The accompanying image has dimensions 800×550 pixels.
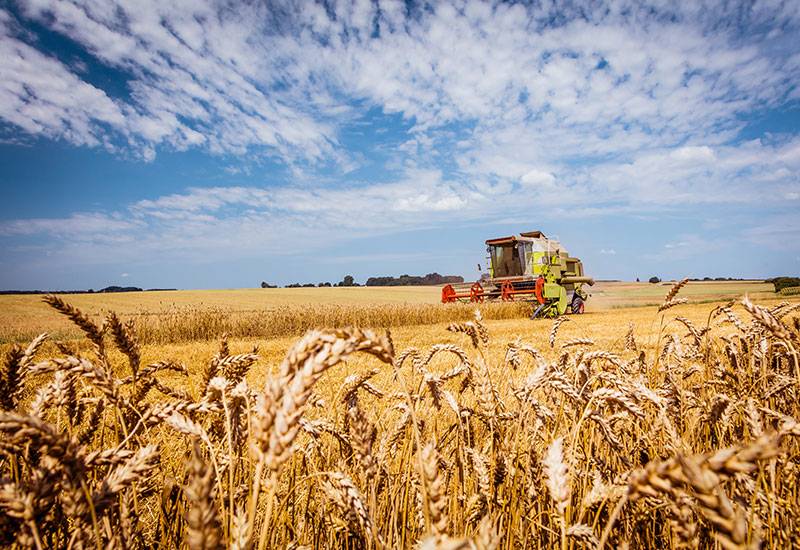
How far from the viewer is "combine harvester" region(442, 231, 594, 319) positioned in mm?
20547

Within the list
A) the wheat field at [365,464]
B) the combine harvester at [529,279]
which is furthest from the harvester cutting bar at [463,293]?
the wheat field at [365,464]

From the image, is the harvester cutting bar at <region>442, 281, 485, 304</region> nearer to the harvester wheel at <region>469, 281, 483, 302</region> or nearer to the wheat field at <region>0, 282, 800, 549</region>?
the harvester wheel at <region>469, 281, 483, 302</region>

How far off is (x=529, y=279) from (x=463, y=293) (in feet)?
11.9

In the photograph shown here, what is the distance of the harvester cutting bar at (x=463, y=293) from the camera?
2092 cm

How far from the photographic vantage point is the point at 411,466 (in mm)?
1831

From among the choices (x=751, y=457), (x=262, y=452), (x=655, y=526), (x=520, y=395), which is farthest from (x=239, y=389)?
(x=655, y=526)

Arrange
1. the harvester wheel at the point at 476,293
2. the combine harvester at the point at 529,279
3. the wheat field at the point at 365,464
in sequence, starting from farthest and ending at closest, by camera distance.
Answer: the harvester wheel at the point at 476,293 < the combine harvester at the point at 529,279 < the wheat field at the point at 365,464

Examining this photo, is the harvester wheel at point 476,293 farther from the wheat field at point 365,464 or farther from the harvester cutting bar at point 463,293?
the wheat field at point 365,464

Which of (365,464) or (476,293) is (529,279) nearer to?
(476,293)

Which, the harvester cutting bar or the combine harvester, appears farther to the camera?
the harvester cutting bar

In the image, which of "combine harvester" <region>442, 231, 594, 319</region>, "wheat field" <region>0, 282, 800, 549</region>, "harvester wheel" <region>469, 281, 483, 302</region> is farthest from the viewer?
"harvester wheel" <region>469, 281, 483, 302</region>

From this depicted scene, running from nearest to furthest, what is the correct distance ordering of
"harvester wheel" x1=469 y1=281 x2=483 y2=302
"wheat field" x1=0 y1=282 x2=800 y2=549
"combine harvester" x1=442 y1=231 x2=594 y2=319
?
"wheat field" x1=0 y1=282 x2=800 y2=549
"combine harvester" x1=442 y1=231 x2=594 y2=319
"harvester wheel" x1=469 y1=281 x2=483 y2=302

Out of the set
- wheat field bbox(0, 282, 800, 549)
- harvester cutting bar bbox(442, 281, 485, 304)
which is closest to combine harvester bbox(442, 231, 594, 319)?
harvester cutting bar bbox(442, 281, 485, 304)

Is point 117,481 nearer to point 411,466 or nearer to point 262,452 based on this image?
point 262,452
